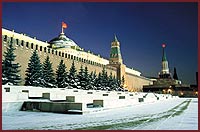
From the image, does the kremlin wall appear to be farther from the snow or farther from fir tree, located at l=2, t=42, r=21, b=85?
the snow

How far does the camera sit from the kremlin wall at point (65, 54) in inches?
1063

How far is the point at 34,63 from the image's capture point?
2278cm

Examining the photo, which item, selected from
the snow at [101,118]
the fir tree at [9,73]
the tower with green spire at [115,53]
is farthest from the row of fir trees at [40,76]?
the tower with green spire at [115,53]

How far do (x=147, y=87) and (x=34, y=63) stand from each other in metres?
55.3

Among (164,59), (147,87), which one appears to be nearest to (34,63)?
(147,87)

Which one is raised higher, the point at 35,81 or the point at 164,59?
→ the point at 164,59

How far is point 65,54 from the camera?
35469 mm

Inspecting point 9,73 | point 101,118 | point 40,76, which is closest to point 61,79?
point 40,76

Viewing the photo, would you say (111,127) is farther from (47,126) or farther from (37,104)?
(37,104)

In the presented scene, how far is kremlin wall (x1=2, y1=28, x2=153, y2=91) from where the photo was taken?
26998 millimetres

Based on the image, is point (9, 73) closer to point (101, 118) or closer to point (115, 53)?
point (101, 118)

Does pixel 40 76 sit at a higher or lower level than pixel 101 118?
higher

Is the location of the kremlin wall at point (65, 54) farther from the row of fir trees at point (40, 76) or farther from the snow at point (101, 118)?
the snow at point (101, 118)

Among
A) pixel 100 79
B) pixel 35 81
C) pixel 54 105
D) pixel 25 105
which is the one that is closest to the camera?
pixel 54 105
